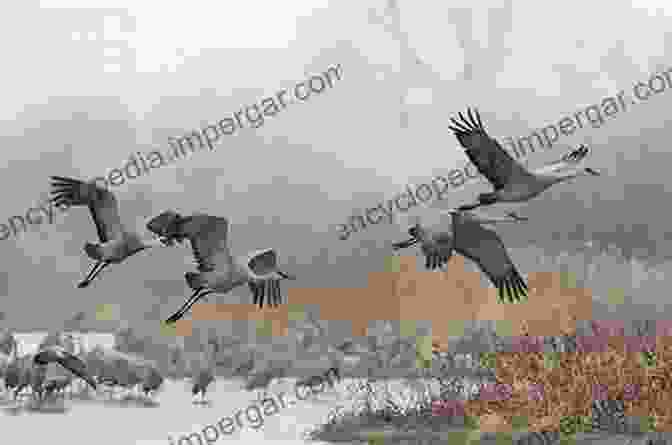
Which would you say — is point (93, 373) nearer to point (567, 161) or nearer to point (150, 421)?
point (150, 421)

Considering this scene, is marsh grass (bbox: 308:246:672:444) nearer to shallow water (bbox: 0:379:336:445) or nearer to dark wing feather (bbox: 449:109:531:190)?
shallow water (bbox: 0:379:336:445)

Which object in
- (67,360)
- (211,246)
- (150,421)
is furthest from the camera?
(150,421)

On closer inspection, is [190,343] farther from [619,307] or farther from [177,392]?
[619,307]

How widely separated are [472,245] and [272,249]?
0.64 m

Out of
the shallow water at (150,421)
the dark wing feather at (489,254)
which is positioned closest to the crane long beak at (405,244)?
the dark wing feather at (489,254)

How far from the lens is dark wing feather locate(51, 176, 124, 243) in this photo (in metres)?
3.06

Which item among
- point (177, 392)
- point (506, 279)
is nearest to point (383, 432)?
point (177, 392)

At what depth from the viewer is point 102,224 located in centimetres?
311

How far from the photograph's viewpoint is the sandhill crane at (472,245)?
2.50 metres

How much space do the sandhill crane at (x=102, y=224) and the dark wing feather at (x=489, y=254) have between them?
89 centimetres

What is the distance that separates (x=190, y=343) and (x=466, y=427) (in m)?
10.3

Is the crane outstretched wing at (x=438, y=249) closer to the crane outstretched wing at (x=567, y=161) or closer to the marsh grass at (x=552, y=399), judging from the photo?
the crane outstretched wing at (x=567, y=161)

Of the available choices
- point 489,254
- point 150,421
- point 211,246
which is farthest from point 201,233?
point 150,421

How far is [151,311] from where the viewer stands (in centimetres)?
2145
